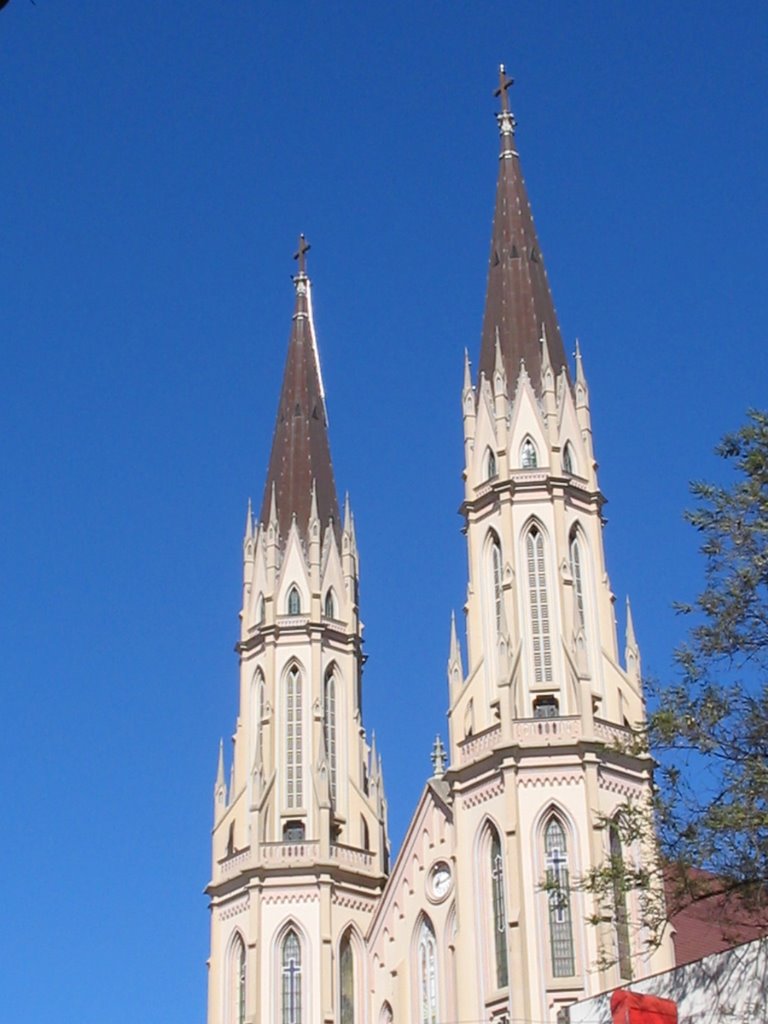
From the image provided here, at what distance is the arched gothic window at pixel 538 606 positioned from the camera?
37.6m

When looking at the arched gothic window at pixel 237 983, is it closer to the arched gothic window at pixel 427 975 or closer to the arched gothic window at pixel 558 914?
the arched gothic window at pixel 427 975

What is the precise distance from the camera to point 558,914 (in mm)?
34469

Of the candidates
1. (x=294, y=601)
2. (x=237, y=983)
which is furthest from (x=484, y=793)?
(x=294, y=601)

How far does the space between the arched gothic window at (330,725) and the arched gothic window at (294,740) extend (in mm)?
706

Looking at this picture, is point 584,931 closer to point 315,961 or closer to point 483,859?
point 483,859

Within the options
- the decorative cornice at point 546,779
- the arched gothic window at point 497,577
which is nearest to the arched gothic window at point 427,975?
the decorative cornice at point 546,779

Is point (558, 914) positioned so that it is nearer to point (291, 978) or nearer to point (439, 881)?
point (439, 881)

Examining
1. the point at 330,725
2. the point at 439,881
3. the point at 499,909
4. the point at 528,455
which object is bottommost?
the point at 499,909

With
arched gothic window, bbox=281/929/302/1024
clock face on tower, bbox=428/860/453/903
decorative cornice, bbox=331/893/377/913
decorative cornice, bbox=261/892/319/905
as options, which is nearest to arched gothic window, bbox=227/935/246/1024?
arched gothic window, bbox=281/929/302/1024

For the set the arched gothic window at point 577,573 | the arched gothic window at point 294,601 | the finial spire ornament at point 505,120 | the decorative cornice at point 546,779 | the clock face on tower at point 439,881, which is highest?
the finial spire ornament at point 505,120

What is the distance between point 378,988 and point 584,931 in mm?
7590

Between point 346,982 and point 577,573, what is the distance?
11.3 metres

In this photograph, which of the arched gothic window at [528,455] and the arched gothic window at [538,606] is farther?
the arched gothic window at [528,455]

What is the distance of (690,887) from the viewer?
66.8ft
